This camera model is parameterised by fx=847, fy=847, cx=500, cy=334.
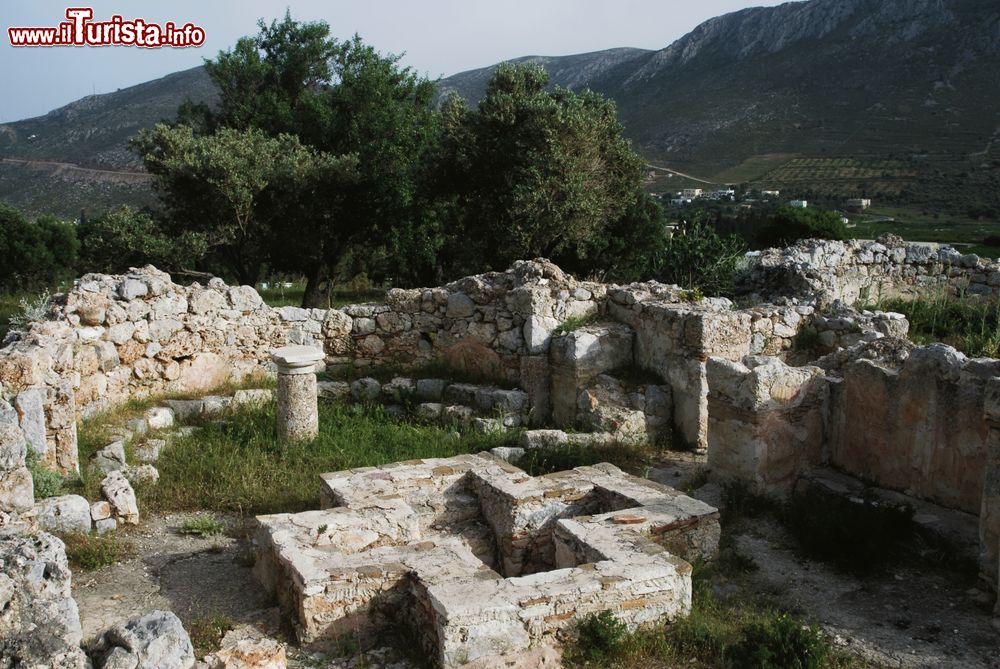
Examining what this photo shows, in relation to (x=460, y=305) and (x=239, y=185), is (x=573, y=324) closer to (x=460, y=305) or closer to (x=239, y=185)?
(x=460, y=305)

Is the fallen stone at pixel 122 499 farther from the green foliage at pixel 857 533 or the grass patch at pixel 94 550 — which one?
the green foliage at pixel 857 533

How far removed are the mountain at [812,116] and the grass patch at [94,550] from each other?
3446 centimetres

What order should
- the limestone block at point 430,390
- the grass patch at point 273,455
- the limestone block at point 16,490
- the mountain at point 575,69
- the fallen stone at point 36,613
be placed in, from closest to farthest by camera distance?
the fallen stone at point 36,613
the limestone block at point 16,490
the grass patch at point 273,455
the limestone block at point 430,390
the mountain at point 575,69

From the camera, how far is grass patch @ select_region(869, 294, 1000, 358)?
40.2 feet

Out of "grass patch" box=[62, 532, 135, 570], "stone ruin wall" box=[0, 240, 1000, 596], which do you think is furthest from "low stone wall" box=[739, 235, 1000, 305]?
"grass patch" box=[62, 532, 135, 570]

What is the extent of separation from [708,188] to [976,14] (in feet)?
76.1

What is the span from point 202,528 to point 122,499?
0.73 meters

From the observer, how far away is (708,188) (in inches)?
1929

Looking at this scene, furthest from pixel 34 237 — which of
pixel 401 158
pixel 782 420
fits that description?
pixel 782 420

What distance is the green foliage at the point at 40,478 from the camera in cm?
708

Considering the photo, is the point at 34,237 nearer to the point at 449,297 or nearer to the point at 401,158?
the point at 401,158

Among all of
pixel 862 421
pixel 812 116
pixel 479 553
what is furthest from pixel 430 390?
pixel 812 116

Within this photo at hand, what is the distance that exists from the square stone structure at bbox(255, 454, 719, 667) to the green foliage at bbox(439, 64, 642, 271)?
10.6 meters

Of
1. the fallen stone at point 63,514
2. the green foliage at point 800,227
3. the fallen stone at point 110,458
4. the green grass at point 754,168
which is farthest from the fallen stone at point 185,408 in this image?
the green grass at point 754,168
